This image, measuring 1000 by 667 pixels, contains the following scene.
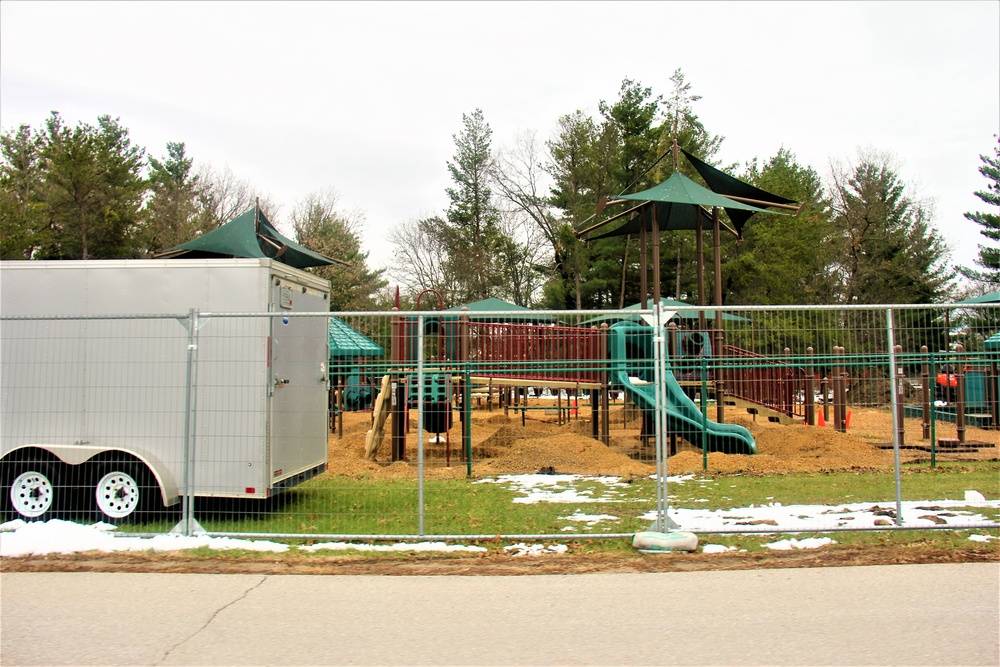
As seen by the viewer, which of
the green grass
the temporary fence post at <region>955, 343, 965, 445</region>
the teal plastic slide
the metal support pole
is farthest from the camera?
the teal plastic slide

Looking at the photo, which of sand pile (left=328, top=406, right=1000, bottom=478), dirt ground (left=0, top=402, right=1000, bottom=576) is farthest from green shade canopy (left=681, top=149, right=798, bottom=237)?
sand pile (left=328, top=406, right=1000, bottom=478)

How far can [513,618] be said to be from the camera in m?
4.85

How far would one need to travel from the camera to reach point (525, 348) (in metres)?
13.3

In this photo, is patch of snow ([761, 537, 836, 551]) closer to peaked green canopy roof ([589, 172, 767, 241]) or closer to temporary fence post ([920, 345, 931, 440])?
temporary fence post ([920, 345, 931, 440])

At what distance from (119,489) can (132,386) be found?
1.13 meters

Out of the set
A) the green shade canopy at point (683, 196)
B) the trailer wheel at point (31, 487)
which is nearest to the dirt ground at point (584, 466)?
the trailer wheel at point (31, 487)

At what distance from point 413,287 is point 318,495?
3921 cm

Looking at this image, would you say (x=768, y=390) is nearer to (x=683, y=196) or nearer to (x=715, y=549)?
(x=683, y=196)

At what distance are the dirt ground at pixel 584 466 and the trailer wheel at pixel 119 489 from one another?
1064 mm

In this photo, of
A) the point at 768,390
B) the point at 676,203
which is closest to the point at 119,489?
the point at 768,390

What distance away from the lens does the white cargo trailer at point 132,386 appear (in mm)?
7402

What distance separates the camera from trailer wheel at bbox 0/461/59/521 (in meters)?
7.55

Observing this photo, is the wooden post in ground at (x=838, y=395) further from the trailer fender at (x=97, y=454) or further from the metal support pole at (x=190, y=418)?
the trailer fender at (x=97, y=454)

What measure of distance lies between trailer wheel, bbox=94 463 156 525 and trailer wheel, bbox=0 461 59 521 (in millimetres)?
493
